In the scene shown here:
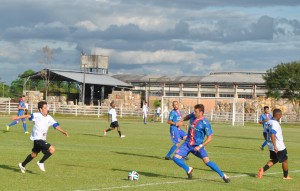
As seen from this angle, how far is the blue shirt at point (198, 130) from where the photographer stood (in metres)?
14.8

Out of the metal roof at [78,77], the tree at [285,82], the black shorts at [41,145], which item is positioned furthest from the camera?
the tree at [285,82]

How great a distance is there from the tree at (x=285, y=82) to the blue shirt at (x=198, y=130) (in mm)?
80404

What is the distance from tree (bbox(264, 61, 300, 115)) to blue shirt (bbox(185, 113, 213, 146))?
8040 cm

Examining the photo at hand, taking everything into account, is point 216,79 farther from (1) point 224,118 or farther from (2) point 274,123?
(2) point 274,123

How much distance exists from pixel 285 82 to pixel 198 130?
274ft

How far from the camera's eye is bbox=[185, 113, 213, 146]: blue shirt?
48.6 feet

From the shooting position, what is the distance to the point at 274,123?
1598cm

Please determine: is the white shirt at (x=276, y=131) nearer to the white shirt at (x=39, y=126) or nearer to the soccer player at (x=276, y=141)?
the soccer player at (x=276, y=141)

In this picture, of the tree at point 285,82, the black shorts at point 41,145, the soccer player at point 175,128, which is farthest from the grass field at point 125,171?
the tree at point 285,82

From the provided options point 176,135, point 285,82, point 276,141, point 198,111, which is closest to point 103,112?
point 285,82

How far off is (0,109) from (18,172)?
187 feet

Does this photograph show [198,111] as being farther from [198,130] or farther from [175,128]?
[175,128]

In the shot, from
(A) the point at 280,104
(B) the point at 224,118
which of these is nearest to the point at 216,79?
(A) the point at 280,104

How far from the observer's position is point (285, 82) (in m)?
96.0
